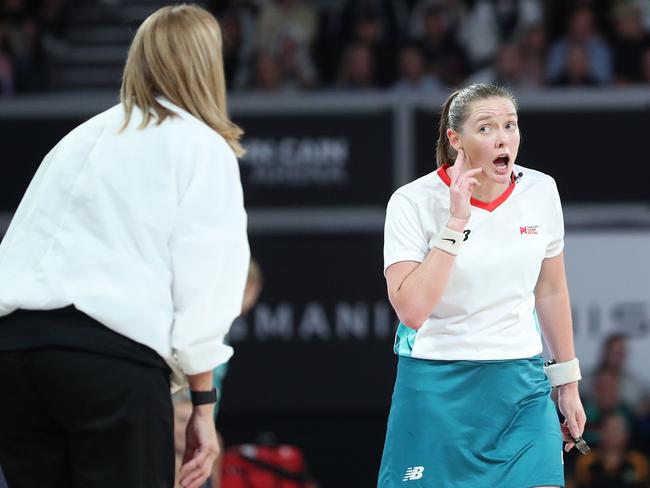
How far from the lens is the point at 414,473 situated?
12.7ft

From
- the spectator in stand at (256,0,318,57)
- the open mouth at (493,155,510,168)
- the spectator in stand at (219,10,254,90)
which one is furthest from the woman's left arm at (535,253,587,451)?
the spectator in stand at (256,0,318,57)

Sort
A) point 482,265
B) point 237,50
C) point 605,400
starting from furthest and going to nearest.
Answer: point 237,50, point 605,400, point 482,265

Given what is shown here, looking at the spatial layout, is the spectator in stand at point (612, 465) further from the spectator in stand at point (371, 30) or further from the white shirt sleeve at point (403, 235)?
the white shirt sleeve at point (403, 235)

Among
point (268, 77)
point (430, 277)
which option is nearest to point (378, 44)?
point (268, 77)

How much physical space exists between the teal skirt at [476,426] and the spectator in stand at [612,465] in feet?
15.0

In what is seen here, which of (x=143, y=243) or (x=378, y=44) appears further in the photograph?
(x=378, y=44)

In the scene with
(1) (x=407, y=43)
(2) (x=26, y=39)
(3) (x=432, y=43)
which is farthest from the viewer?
(2) (x=26, y=39)

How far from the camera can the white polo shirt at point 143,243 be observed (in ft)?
9.98

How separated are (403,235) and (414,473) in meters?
0.70

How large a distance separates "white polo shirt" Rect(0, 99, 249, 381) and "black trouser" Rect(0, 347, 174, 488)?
10cm

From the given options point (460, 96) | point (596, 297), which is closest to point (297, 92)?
point (596, 297)

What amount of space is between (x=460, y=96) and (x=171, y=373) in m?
1.33

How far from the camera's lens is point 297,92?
32.7 ft

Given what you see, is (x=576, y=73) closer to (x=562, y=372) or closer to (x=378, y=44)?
(x=378, y=44)
